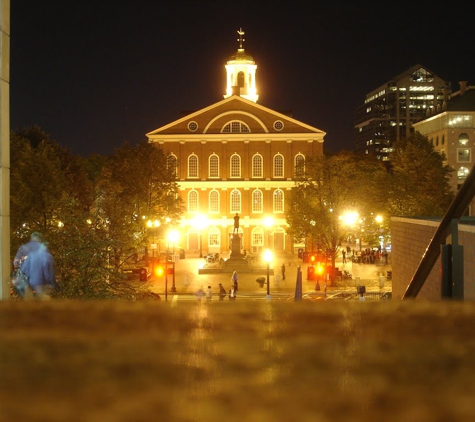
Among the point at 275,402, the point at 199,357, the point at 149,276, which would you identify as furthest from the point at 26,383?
the point at 149,276

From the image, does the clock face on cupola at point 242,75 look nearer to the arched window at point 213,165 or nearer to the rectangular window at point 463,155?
the arched window at point 213,165

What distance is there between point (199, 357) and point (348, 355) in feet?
0.91

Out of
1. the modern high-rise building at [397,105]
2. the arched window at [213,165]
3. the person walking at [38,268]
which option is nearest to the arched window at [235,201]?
the arched window at [213,165]

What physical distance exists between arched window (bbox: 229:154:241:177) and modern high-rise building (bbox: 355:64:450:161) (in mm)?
74211

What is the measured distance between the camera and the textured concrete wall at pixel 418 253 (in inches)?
608

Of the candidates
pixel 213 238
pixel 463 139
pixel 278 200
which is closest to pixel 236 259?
pixel 213 238

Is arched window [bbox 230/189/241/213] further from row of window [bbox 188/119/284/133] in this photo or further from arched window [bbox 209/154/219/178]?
row of window [bbox 188/119/284/133]

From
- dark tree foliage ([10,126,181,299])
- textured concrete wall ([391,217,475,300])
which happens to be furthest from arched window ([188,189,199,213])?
textured concrete wall ([391,217,475,300])

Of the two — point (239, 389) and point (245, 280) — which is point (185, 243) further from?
point (239, 389)

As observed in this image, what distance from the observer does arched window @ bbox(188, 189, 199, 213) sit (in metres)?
73.7

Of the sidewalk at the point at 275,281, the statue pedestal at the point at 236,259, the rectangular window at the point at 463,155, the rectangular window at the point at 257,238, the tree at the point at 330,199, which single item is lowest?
the sidewalk at the point at 275,281

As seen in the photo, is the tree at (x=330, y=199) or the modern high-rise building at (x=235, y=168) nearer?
the tree at (x=330, y=199)

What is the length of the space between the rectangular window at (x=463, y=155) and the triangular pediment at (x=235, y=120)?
23.9m

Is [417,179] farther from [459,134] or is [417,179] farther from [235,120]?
[459,134]
